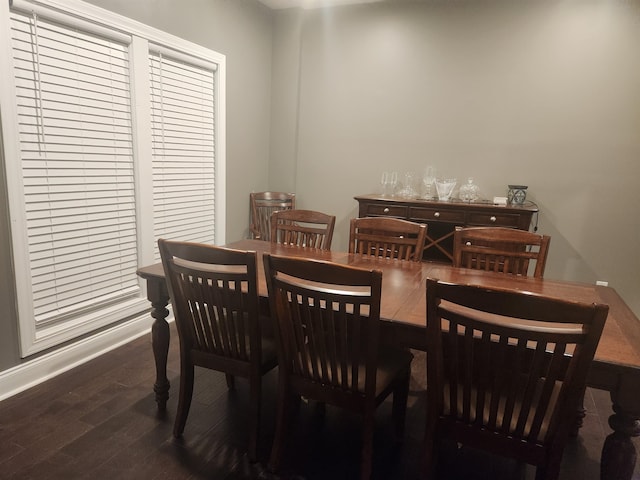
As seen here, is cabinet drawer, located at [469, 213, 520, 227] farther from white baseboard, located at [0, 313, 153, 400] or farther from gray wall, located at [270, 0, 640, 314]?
white baseboard, located at [0, 313, 153, 400]

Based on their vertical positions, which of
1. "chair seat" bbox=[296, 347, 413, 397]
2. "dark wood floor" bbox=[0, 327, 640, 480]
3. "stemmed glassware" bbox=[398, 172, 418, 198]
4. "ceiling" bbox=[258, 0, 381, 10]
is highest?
"ceiling" bbox=[258, 0, 381, 10]

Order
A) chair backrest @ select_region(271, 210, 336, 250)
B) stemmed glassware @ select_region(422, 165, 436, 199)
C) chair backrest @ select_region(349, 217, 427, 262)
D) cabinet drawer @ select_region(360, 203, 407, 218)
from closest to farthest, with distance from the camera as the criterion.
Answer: chair backrest @ select_region(349, 217, 427, 262) < chair backrest @ select_region(271, 210, 336, 250) < cabinet drawer @ select_region(360, 203, 407, 218) < stemmed glassware @ select_region(422, 165, 436, 199)

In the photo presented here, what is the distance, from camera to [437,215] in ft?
11.3

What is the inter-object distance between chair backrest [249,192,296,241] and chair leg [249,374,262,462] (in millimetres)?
2396

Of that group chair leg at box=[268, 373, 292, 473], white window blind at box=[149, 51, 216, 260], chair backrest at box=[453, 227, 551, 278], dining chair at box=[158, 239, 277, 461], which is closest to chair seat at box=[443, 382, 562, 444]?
chair leg at box=[268, 373, 292, 473]

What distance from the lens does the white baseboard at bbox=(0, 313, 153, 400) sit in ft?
7.31

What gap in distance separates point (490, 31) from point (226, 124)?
93.7 inches

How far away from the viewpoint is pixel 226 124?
373cm

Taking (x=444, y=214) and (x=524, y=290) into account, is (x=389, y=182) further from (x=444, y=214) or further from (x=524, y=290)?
(x=524, y=290)

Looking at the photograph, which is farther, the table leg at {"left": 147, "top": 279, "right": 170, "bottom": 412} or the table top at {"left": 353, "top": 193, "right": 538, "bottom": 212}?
the table top at {"left": 353, "top": 193, "right": 538, "bottom": 212}

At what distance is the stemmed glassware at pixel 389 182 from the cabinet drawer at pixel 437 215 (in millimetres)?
490

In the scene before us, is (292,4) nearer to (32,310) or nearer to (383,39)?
(383,39)

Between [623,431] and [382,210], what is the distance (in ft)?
8.21

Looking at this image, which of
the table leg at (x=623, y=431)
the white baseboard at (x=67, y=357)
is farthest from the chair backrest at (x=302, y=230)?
the table leg at (x=623, y=431)
